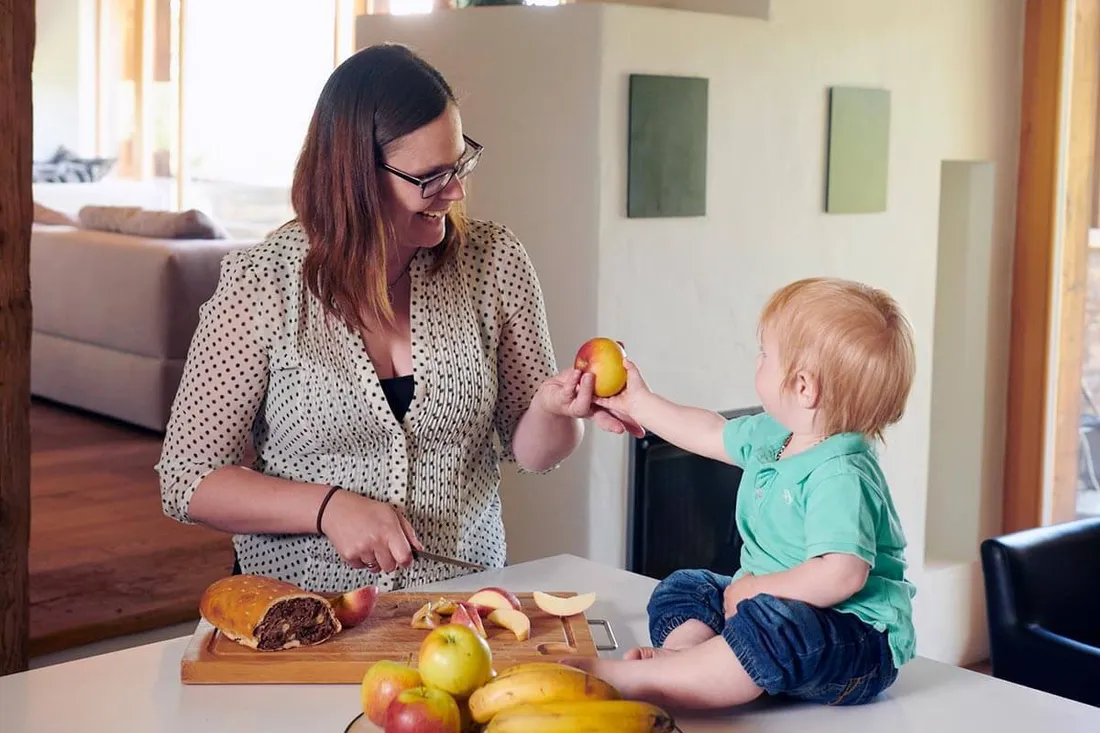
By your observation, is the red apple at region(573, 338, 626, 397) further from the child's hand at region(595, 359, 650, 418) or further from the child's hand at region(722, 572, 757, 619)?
the child's hand at region(722, 572, 757, 619)

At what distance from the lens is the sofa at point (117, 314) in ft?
16.9

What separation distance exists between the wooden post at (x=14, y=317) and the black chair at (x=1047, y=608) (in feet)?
6.08

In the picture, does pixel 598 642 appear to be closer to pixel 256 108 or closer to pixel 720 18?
pixel 720 18

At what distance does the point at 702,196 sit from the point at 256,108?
6.37m

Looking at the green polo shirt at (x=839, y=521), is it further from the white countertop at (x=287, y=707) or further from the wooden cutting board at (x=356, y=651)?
the wooden cutting board at (x=356, y=651)

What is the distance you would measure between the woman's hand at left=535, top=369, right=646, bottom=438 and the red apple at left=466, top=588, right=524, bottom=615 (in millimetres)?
300

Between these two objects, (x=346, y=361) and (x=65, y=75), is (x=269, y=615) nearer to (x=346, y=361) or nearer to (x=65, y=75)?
(x=346, y=361)

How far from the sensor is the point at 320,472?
2.03 meters

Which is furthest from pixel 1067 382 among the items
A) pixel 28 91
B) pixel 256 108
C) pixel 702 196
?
pixel 256 108

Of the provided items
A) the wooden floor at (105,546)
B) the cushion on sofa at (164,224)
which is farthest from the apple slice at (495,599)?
the cushion on sofa at (164,224)

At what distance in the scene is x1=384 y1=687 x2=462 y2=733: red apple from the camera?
3.87 ft

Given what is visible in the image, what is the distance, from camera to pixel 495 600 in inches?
63.2

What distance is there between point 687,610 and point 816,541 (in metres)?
0.23

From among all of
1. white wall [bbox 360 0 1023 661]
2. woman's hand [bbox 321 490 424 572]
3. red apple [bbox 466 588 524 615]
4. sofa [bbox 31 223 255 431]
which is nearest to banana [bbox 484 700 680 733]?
red apple [bbox 466 588 524 615]
